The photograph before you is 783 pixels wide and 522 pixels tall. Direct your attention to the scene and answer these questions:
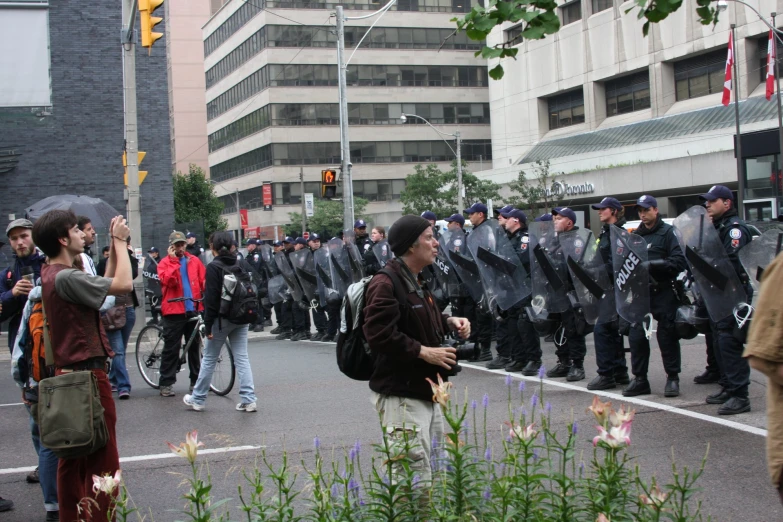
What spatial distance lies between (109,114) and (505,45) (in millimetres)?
19582

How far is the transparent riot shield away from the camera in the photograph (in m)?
9.08

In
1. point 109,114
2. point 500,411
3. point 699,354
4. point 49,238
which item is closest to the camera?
point 49,238

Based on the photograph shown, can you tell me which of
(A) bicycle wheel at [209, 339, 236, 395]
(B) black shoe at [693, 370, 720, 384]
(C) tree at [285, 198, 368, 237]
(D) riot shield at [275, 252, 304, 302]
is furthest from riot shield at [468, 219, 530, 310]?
(C) tree at [285, 198, 368, 237]

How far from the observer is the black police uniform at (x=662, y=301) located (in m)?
8.41

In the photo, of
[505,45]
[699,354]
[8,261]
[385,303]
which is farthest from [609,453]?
[8,261]

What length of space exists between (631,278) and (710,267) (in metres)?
0.85

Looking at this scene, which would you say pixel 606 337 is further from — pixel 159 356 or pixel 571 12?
pixel 571 12

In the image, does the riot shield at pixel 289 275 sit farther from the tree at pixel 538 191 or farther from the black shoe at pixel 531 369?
the tree at pixel 538 191

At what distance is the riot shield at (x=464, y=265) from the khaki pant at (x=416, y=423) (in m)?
7.13

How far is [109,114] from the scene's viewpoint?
22.9m

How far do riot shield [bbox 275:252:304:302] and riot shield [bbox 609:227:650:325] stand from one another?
329 inches

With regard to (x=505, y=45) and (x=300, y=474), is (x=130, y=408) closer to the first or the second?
(x=300, y=474)

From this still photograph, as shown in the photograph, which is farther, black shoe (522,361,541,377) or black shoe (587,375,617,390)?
black shoe (522,361,541,377)

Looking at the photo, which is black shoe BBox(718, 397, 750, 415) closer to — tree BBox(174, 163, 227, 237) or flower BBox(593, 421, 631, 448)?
flower BBox(593, 421, 631, 448)
